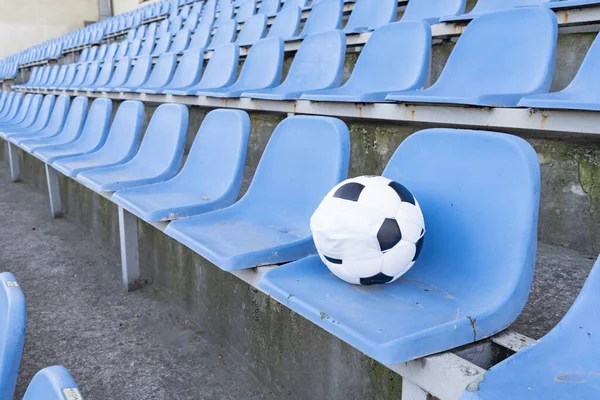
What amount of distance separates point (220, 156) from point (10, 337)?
3.16 ft

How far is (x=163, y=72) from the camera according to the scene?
3.09 meters

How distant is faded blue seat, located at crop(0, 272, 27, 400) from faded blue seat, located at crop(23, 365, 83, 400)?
123 millimetres

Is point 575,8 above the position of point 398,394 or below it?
above

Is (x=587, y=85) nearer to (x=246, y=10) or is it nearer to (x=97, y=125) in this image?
(x=97, y=125)

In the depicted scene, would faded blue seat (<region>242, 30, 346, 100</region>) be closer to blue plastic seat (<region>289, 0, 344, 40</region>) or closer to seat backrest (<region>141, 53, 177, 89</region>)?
blue plastic seat (<region>289, 0, 344, 40</region>)

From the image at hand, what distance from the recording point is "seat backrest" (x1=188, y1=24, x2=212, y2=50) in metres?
3.70

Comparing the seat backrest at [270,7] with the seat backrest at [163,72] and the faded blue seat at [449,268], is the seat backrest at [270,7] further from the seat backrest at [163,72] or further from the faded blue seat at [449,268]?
the faded blue seat at [449,268]

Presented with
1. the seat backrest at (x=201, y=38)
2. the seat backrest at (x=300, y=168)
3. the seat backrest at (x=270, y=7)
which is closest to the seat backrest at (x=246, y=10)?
the seat backrest at (x=270, y=7)

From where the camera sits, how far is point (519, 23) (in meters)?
1.46

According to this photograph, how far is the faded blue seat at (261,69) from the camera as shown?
7.43ft

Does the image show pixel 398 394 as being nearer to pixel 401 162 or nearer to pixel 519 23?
pixel 401 162

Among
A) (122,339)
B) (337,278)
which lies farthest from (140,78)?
(337,278)

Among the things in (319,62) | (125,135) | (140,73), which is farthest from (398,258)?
(140,73)

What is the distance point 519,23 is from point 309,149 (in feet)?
2.49
